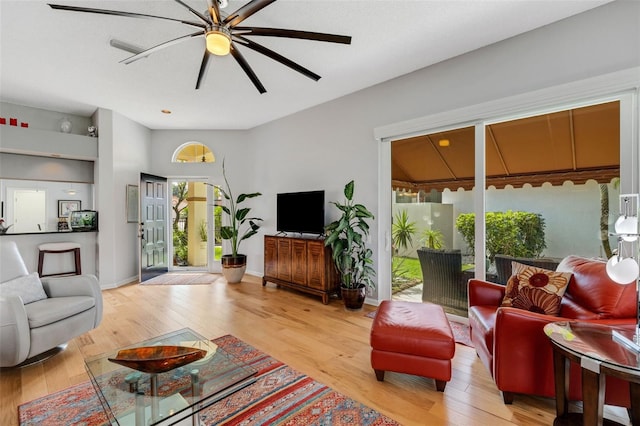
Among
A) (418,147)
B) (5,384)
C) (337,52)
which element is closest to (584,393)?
(418,147)

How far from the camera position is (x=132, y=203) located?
5.27 meters

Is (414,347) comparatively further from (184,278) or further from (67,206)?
(67,206)

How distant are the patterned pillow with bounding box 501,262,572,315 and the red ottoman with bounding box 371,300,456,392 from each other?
1.93 ft

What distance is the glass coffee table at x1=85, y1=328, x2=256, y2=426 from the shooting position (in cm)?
137

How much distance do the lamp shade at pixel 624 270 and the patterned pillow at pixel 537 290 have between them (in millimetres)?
563

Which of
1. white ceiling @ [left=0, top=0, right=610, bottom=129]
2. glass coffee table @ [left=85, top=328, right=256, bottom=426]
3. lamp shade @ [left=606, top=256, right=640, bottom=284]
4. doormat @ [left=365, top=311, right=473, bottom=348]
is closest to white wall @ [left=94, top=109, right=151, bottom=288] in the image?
white ceiling @ [left=0, top=0, right=610, bottom=129]

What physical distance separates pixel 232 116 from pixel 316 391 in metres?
4.56

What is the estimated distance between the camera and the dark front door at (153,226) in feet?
17.0

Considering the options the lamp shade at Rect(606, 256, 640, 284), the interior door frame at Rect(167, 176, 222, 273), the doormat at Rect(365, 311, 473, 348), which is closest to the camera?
the lamp shade at Rect(606, 256, 640, 284)

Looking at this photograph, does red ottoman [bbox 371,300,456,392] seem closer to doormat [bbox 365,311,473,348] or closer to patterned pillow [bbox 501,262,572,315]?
patterned pillow [bbox 501,262,572,315]

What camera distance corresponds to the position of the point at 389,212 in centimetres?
381

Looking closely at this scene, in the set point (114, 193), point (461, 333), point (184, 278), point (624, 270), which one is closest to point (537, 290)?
point (624, 270)

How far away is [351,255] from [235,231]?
7.86 feet

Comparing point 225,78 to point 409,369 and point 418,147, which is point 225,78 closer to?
point 418,147
